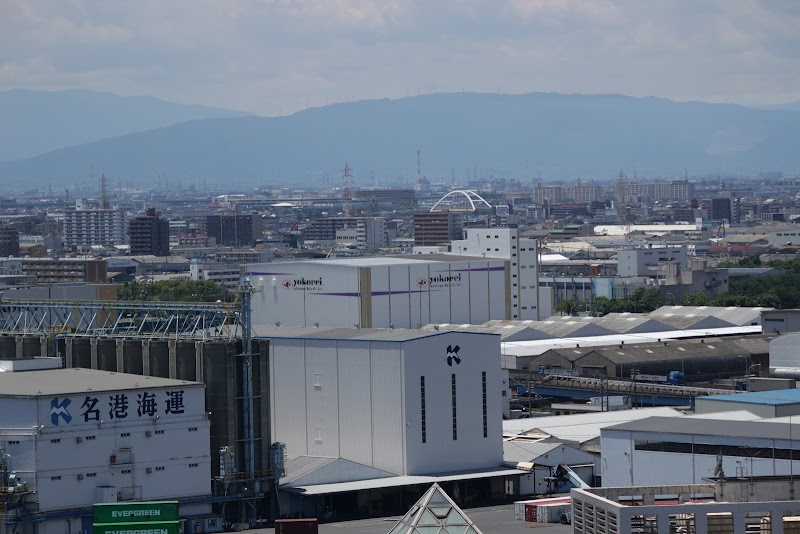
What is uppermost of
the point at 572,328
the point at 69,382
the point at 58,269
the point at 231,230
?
the point at 231,230

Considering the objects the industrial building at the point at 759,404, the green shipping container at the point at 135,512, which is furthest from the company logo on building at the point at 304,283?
the green shipping container at the point at 135,512

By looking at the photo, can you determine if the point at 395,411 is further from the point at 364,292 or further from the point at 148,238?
the point at 148,238

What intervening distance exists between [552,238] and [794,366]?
118640mm

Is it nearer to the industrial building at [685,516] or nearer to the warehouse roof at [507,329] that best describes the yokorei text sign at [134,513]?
the industrial building at [685,516]

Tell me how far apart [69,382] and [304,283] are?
1200 inches

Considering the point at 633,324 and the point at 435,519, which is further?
the point at 633,324

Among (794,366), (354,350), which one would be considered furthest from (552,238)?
(354,350)

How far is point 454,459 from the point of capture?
120ft

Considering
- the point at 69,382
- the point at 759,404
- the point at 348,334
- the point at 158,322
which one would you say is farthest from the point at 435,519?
the point at 348,334

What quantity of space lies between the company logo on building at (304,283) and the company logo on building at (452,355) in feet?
85.9

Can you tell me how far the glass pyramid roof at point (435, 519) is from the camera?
21.1 metres

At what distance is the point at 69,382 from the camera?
3219 centimetres

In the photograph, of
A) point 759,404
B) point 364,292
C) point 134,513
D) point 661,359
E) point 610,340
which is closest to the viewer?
point 134,513

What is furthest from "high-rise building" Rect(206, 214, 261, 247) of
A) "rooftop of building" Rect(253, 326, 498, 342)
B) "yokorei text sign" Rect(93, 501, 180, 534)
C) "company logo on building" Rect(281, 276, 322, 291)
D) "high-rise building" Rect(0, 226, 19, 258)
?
"yokorei text sign" Rect(93, 501, 180, 534)
